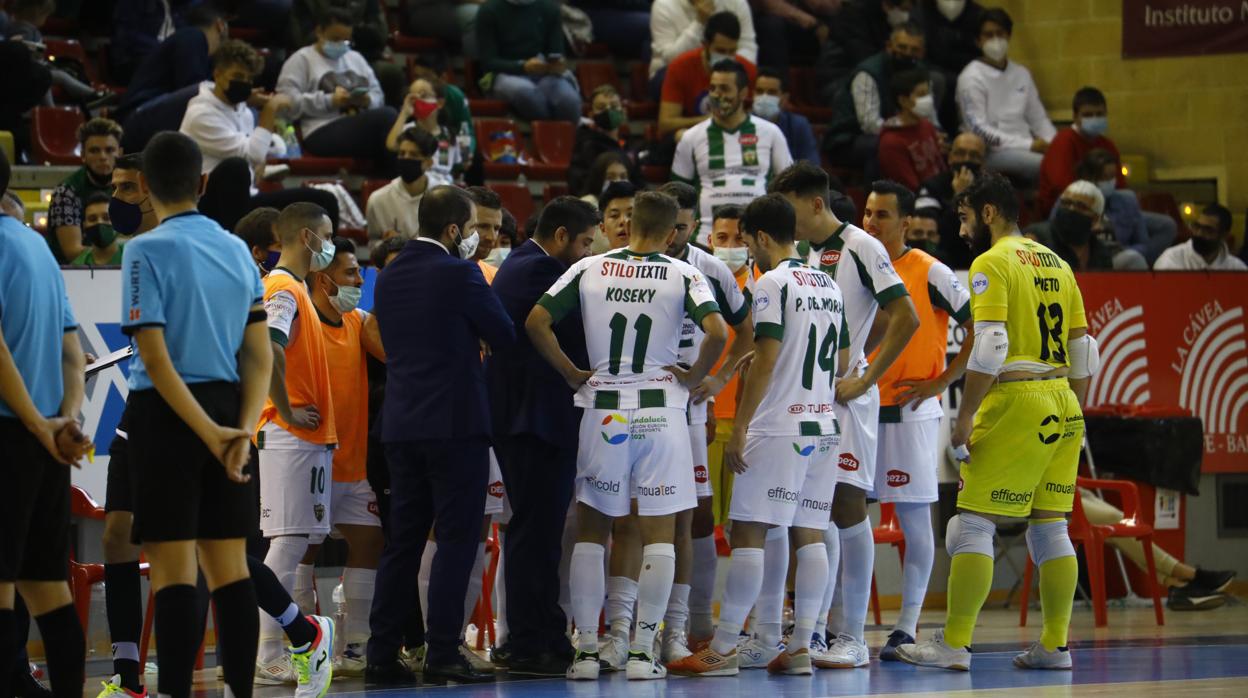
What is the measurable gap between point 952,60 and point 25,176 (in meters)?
8.39

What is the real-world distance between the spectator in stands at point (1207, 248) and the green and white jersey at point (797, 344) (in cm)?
637

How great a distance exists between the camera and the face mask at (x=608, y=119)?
13.0 m

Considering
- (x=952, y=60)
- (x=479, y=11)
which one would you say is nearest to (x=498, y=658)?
(x=479, y=11)

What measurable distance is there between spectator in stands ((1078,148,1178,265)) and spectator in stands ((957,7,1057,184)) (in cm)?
101

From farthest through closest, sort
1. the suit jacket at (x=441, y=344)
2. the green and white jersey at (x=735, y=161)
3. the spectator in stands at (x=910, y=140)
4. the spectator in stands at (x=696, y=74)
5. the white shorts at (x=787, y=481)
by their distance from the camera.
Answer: the spectator in stands at (x=696, y=74)
the spectator in stands at (x=910, y=140)
the green and white jersey at (x=735, y=161)
the white shorts at (x=787, y=481)
the suit jacket at (x=441, y=344)

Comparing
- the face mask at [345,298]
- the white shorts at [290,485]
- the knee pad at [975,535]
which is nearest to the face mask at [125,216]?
the face mask at [345,298]

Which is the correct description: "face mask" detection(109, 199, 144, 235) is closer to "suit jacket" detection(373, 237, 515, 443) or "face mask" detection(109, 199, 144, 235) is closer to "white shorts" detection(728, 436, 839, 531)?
"suit jacket" detection(373, 237, 515, 443)

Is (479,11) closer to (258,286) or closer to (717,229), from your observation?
(717,229)

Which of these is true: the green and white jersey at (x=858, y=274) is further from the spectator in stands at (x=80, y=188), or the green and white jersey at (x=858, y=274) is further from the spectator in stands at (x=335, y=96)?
the spectator in stands at (x=335, y=96)

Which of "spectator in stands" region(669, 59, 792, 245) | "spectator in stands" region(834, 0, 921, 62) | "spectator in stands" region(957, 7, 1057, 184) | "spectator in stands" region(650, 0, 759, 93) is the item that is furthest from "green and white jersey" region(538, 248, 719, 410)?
"spectator in stands" region(834, 0, 921, 62)

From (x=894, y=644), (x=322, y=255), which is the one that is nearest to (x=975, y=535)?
(x=894, y=644)

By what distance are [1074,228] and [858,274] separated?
468 centimetres

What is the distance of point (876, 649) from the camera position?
9305 millimetres

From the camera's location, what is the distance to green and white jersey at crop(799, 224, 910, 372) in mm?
8242
